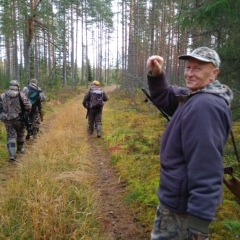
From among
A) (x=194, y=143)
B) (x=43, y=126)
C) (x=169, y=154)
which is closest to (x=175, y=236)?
(x=169, y=154)

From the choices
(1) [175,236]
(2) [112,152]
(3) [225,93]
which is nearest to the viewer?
(3) [225,93]

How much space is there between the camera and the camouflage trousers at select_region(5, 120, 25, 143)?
607 cm

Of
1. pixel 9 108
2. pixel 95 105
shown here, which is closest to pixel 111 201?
pixel 9 108

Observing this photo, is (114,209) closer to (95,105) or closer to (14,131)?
(14,131)

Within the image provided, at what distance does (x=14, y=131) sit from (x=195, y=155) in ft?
18.6

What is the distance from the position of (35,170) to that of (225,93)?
3.49 metres

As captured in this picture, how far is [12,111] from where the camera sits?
6.07 metres

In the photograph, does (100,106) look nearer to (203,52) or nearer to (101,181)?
(101,181)

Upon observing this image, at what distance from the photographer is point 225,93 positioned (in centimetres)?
166

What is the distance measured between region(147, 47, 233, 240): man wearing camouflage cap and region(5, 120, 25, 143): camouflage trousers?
5.07 m

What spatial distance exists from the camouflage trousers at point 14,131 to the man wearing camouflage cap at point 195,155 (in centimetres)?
507

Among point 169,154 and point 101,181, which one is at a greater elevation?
point 169,154

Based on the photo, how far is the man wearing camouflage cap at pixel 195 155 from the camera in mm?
1457

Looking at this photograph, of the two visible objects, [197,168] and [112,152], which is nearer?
[197,168]
